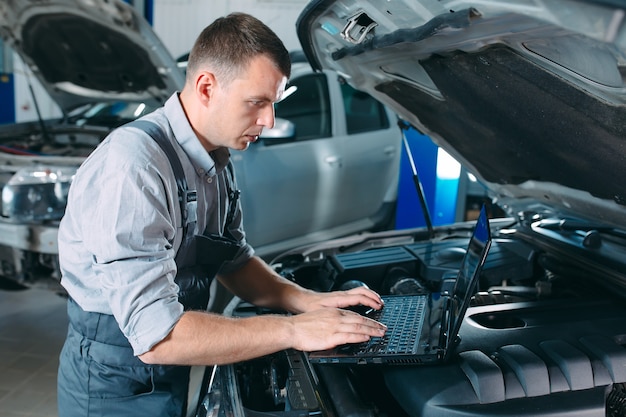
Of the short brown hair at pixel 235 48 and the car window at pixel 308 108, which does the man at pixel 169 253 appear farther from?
the car window at pixel 308 108

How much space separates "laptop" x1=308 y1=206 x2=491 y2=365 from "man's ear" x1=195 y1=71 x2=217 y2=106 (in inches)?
25.0

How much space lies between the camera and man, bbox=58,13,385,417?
129cm

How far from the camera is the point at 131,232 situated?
4.19 feet

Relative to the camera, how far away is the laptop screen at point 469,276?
1.37 meters

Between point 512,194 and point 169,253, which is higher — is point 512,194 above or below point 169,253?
below

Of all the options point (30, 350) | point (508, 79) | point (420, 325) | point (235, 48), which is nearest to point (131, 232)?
point (235, 48)

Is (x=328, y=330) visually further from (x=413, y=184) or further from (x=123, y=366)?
(x=413, y=184)

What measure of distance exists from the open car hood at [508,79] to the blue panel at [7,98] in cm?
663

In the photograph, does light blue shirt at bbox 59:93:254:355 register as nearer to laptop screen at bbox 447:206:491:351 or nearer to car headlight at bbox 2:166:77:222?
laptop screen at bbox 447:206:491:351

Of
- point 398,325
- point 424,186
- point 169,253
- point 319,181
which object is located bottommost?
point 424,186

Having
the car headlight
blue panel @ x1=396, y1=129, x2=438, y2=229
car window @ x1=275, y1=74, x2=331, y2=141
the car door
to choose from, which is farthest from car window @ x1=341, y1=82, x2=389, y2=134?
the car headlight

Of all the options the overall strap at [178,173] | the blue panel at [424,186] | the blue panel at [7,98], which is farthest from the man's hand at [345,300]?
the blue panel at [7,98]

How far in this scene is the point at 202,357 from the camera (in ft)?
4.30

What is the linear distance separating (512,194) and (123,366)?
1506 millimetres
